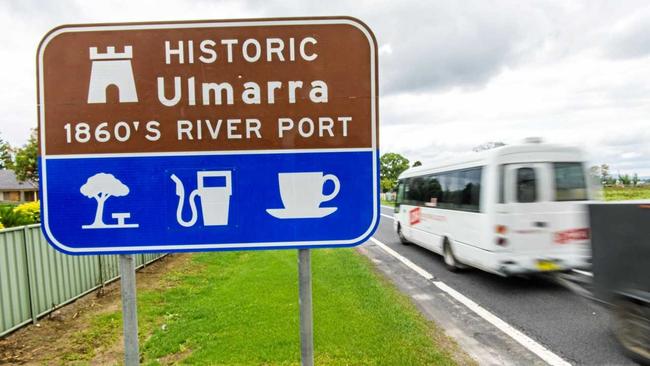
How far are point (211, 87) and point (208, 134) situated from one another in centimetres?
23

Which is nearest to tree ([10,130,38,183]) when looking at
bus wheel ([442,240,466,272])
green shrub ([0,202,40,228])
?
green shrub ([0,202,40,228])

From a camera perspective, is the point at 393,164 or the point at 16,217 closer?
the point at 16,217

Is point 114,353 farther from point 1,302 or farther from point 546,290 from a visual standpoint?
point 546,290

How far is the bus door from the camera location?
751cm

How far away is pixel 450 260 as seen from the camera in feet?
32.5

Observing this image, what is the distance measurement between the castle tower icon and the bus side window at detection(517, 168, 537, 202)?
7.24m

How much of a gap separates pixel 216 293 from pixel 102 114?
18.9 feet

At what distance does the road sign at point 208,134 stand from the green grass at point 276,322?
2722 millimetres

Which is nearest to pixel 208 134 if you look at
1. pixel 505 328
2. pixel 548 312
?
pixel 505 328

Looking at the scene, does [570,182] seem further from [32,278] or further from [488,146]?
[32,278]

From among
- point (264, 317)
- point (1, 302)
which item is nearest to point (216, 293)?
point (264, 317)

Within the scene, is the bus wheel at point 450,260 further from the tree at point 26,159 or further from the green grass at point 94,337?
the tree at point 26,159

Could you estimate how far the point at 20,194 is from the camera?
62.9 meters

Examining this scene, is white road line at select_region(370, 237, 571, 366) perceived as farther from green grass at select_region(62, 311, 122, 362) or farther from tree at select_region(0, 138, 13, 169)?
tree at select_region(0, 138, 13, 169)
